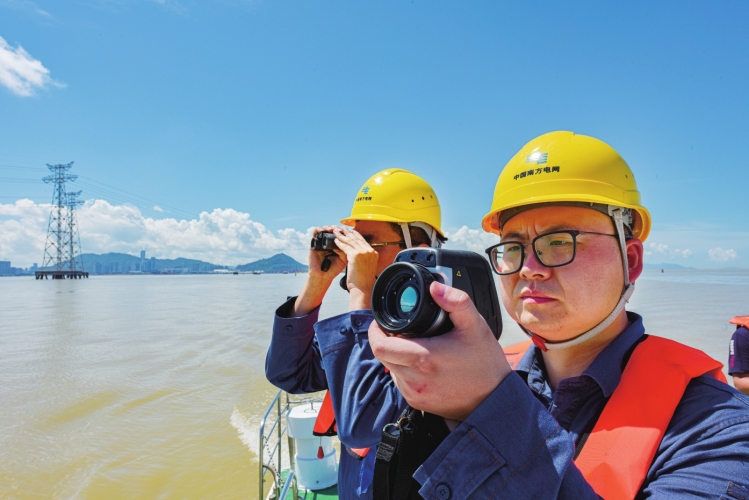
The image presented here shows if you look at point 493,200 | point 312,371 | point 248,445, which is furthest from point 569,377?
point 248,445

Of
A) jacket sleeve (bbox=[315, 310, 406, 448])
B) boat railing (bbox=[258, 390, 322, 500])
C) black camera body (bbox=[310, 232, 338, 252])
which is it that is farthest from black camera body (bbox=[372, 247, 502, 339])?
boat railing (bbox=[258, 390, 322, 500])

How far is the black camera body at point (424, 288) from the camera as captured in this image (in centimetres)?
83

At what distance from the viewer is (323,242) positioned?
7.08 ft

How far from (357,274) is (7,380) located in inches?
694

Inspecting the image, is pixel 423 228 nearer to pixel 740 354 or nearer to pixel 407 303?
pixel 407 303

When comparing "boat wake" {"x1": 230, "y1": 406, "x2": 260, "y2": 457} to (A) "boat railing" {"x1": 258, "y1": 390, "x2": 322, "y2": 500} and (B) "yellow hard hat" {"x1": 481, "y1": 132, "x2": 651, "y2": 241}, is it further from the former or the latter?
(B) "yellow hard hat" {"x1": 481, "y1": 132, "x2": 651, "y2": 241}

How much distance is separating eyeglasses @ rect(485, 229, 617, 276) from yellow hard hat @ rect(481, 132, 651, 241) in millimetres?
138

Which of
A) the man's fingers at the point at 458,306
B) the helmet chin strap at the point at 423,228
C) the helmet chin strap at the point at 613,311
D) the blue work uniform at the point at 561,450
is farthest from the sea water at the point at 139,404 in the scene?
the man's fingers at the point at 458,306

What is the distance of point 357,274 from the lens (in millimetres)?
1755

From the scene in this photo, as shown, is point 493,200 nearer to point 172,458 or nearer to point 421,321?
point 421,321

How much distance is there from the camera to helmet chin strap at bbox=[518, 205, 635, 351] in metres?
1.36

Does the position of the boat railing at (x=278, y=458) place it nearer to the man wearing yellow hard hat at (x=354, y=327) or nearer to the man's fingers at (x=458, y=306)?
the man wearing yellow hard hat at (x=354, y=327)

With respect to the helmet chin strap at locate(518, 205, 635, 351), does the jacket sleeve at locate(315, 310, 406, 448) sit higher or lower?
lower

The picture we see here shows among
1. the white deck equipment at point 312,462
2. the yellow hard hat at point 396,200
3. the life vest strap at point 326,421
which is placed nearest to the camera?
the life vest strap at point 326,421
